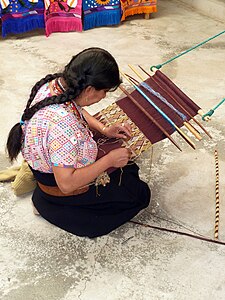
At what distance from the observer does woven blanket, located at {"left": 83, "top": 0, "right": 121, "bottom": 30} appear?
13.1ft

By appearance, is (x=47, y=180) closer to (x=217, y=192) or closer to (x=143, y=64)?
(x=217, y=192)

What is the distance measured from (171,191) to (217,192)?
8.9 inches

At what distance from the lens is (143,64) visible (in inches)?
136

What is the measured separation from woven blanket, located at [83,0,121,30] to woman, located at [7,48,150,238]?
2235 millimetres

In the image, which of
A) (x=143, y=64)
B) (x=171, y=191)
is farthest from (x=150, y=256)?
(x=143, y=64)

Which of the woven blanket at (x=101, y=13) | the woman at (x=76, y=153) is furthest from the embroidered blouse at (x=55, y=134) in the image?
the woven blanket at (x=101, y=13)

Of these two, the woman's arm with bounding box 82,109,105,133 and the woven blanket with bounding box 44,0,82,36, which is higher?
the woman's arm with bounding box 82,109,105,133

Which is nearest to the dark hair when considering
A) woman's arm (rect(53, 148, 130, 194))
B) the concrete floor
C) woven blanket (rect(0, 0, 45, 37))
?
woman's arm (rect(53, 148, 130, 194))

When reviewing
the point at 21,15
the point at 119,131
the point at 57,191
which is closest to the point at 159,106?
the point at 119,131

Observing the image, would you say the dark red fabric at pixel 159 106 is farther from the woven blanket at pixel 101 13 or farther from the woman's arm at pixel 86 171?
the woven blanket at pixel 101 13

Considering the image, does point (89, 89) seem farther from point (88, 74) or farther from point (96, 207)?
point (96, 207)

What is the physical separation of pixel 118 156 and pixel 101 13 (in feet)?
8.65

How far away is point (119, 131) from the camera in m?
1.96

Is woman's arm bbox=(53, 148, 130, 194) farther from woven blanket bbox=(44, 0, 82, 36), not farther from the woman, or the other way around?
woven blanket bbox=(44, 0, 82, 36)
